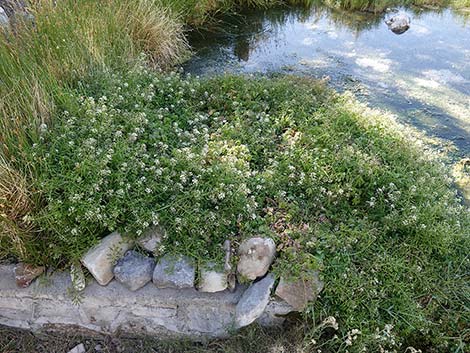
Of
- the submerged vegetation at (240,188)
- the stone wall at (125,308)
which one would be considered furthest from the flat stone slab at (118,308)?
the submerged vegetation at (240,188)

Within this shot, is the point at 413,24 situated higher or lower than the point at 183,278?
higher

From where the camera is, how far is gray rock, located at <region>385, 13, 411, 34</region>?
7730 mm

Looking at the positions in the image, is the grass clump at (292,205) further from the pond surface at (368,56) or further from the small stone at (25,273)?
the pond surface at (368,56)

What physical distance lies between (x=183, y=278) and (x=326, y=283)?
3.11 feet

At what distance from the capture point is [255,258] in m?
2.82

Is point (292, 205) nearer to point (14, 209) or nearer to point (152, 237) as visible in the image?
point (152, 237)

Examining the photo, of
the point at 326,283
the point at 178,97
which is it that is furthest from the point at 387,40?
the point at 326,283

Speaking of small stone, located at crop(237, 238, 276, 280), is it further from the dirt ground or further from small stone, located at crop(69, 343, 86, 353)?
small stone, located at crop(69, 343, 86, 353)

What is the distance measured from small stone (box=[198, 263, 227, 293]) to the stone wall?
68 millimetres

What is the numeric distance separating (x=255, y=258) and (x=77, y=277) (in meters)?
1.19

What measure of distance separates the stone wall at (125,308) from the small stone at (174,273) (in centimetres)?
8

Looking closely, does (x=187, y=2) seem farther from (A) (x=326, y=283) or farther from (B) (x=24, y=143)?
(A) (x=326, y=283)

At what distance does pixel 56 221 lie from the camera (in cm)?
276

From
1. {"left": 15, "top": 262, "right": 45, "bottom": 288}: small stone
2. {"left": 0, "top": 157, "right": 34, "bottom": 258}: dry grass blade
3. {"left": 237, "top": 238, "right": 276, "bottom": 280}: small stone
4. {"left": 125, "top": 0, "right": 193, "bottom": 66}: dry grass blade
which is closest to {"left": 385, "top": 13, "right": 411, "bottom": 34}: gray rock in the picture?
{"left": 125, "top": 0, "right": 193, "bottom": 66}: dry grass blade
